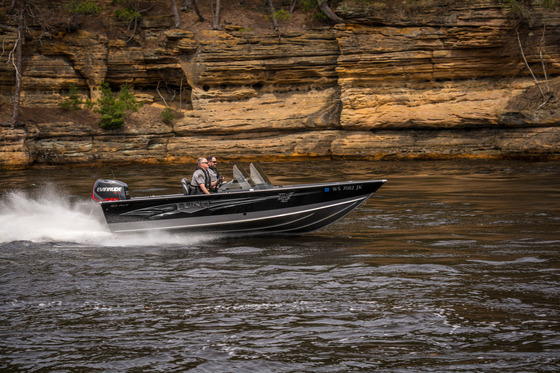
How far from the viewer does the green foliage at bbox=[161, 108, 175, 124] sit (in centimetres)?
3145

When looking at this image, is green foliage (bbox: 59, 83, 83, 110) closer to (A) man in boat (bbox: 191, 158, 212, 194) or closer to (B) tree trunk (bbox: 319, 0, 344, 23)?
(B) tree trunk (bbox: 319, 0, 344, 23)

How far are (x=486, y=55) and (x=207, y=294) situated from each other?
24.3 metres

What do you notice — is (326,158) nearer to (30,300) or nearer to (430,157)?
(430,157)

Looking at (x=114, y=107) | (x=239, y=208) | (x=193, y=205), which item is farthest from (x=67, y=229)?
(x=114, y=107)

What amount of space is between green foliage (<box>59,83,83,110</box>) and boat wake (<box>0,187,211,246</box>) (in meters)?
16.8

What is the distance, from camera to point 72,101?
32.1m

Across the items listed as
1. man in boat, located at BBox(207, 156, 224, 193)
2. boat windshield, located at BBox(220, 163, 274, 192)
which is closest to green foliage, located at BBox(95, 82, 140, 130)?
man in boat, located at BBox(207, 156, 224, 193)

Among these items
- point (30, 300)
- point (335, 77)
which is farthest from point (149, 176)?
point (30, 300)

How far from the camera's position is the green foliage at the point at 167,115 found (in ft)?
103

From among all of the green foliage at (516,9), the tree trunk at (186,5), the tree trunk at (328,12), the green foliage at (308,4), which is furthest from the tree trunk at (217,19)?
the green foliage at (516,9)

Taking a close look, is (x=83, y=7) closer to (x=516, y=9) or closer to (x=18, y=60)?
(x=18, y=60)

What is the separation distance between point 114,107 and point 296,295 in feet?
81.2

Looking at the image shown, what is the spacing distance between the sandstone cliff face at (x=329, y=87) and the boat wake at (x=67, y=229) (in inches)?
578

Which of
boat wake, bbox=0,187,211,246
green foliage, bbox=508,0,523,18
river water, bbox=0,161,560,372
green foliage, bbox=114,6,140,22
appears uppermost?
green foliage, bbox=114,6,140,22
